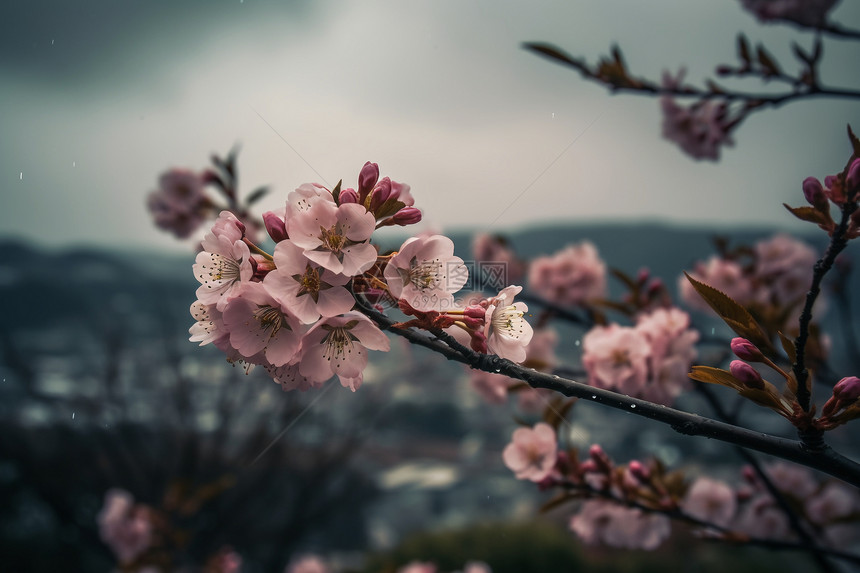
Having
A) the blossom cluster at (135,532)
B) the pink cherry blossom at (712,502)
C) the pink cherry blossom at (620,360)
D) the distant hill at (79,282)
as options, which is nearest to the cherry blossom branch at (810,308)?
the pink cherry blossom at (620,360)

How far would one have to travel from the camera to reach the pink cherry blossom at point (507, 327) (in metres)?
0.29

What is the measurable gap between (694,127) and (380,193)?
3.08 feet

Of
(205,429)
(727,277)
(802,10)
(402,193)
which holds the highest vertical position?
(802,10)

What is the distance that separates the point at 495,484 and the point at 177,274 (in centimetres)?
181

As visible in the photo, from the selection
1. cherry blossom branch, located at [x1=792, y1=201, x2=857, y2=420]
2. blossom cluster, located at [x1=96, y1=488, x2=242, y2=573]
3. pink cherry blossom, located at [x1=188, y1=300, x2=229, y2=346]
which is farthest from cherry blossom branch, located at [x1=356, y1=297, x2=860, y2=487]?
blossom cluster, located at [x1=96, y1=488, x2=242, y2=573]

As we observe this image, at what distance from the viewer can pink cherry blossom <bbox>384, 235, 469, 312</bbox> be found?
11.2 inches

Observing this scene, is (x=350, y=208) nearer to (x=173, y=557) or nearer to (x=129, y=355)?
(x=173, y=557)

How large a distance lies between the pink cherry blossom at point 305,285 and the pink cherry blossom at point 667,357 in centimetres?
45

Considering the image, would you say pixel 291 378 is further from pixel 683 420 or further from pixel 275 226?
pixel 683 420

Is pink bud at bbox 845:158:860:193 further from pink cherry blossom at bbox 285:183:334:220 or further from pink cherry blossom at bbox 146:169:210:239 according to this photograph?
pink cherry blossom at bbox 146:169:210:239

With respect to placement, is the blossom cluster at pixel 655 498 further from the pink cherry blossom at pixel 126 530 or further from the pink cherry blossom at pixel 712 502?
the pink cherry blossom at pixel 126 530

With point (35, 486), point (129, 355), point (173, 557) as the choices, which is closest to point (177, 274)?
point (129, 355)

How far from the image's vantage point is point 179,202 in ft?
3.07

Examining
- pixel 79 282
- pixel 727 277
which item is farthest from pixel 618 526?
pixel 79 282
